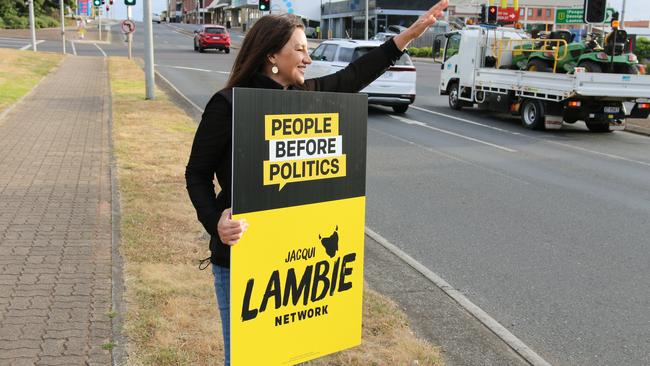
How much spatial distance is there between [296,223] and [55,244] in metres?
3.95

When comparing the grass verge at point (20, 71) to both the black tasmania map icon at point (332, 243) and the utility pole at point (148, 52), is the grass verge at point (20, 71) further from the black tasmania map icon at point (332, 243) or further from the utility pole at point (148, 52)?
the black tasmania map icon at point (332, 243)

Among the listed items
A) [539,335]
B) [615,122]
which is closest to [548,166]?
[615,122]

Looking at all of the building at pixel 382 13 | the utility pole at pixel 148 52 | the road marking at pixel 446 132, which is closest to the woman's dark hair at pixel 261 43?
the road marking at pixel 446 132

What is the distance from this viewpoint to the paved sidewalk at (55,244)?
4000mm

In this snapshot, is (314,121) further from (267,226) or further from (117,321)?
(117,321)

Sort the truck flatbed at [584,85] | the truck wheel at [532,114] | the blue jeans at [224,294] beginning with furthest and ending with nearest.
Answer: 1. the truck wheel at [532,114]
2. the truck flatbed at [584,85]
3. the blue jeans at [224,294]

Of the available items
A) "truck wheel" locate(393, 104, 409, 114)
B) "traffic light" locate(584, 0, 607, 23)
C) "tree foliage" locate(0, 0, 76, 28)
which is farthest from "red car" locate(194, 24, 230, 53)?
"traffic light" locate(584, 0, 607, 23)

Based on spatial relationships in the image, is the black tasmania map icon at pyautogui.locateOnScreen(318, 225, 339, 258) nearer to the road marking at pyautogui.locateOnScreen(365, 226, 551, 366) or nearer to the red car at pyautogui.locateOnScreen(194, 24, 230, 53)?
the road marking at pyautogui.locateOnScreen(365, 226, 551, 366)

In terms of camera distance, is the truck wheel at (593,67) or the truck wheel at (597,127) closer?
the truck wheel at (593,67)

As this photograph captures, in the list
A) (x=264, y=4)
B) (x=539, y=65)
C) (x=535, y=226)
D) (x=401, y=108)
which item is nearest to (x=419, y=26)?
(x=535, y=226)

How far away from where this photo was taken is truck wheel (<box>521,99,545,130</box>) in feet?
51.1

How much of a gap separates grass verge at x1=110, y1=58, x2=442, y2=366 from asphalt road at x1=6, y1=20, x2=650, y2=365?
37.2 inches

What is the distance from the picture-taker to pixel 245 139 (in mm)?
2441

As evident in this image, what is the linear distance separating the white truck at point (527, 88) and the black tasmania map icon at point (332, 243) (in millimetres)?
12778
